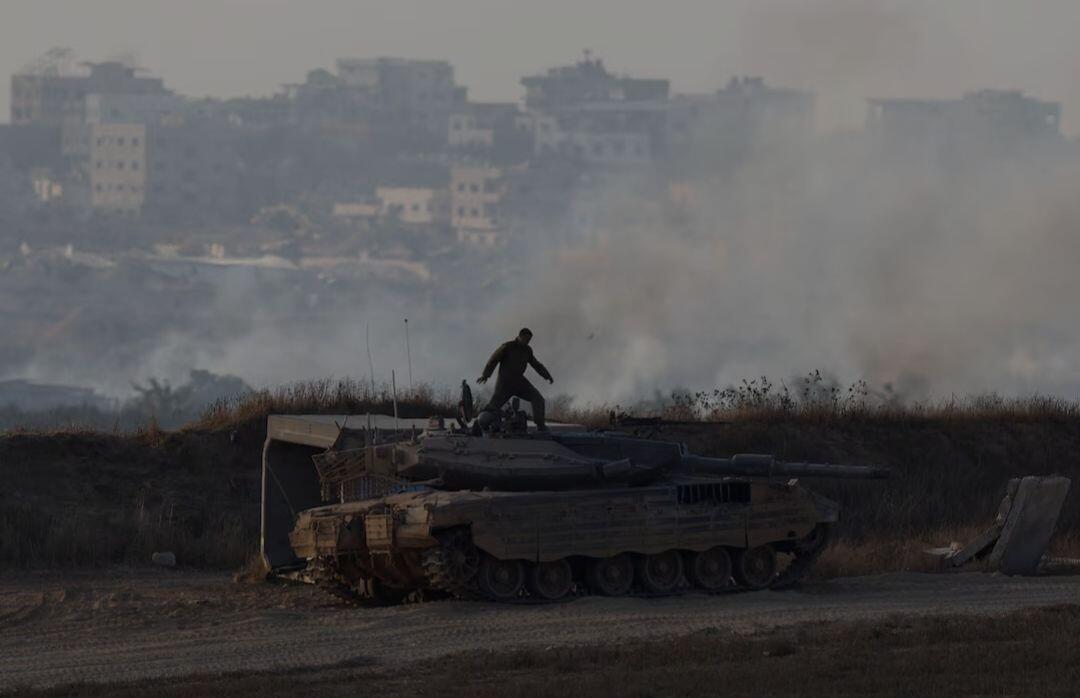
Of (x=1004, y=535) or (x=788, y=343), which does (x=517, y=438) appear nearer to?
(x=1004, y=535)

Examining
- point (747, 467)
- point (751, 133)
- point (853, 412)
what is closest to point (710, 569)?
point (747, 467)

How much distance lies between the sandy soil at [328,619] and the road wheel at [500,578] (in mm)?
296

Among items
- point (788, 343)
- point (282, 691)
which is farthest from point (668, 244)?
point (282, 691)

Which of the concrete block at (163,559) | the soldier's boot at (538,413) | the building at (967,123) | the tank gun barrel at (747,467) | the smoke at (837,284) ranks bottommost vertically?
the concrete block at (163,559)

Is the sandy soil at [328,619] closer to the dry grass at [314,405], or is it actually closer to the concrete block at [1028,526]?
the concrete block at [1028,526]

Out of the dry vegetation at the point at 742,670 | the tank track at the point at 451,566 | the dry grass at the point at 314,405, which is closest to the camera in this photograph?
the dry vegetation at the point at 742,670

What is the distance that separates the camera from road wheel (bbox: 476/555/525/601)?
80.2 feet

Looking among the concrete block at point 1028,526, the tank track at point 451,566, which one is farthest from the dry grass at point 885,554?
the tank track at point 451,566

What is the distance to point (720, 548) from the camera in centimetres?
2572

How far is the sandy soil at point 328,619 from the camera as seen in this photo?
20.5 meters

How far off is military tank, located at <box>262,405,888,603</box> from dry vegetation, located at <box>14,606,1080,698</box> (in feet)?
11.4

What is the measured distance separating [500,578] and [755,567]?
301 cm

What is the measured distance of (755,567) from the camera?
25953 mm

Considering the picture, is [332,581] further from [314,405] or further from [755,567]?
[314,405]
